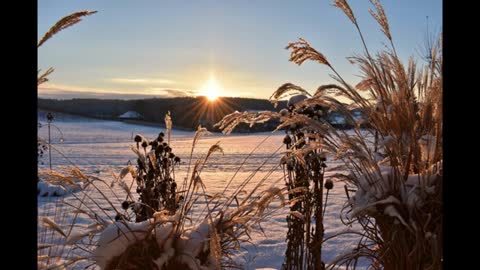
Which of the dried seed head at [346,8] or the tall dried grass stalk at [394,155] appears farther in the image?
the dried seed head at [346,8]

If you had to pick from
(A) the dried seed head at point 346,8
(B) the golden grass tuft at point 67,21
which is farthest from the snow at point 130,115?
(B) the golden grass tuft at point 67,21

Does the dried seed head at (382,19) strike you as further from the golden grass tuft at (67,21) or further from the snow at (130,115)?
the snow at (130,115)

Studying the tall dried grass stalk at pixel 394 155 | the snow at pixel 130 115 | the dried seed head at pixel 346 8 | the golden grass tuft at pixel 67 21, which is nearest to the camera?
the golden grass tuft at pixel 67 21

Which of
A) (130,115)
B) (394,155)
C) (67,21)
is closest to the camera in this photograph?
(67,21)

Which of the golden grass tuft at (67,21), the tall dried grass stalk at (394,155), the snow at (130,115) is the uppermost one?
the golden grass tuft at (67,21)

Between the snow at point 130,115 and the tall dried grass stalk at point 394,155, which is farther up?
the tall dried grass stalk at point 394,155

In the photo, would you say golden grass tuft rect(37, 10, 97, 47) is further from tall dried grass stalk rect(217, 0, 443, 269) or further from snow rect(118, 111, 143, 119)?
snow rect(118, 111, 143, 119)

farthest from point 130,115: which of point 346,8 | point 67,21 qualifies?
point 67,21

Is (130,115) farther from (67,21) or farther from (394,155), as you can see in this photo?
(67,21)

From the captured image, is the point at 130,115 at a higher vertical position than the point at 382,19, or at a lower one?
lower

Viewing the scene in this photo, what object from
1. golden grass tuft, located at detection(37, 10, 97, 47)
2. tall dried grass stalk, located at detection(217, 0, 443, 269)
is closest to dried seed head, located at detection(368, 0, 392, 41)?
tall dried grass stalk, located at detection(217, 0, 443, 269)
